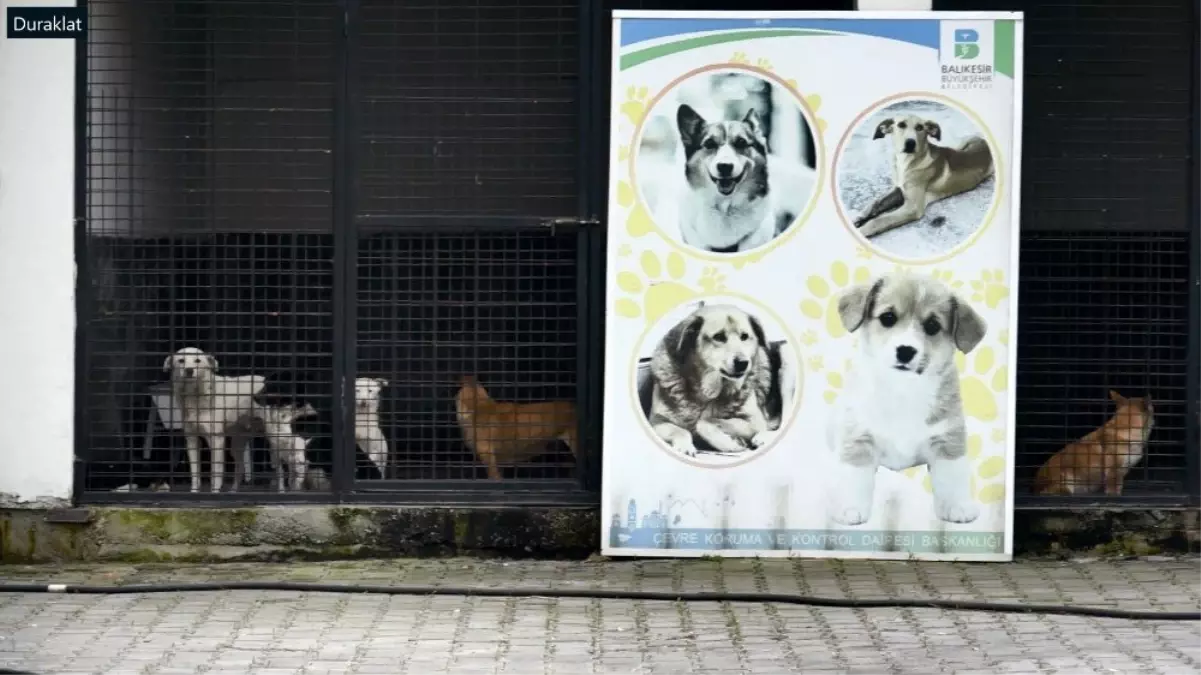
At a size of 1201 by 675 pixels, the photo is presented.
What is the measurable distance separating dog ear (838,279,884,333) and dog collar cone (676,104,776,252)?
1.69ft

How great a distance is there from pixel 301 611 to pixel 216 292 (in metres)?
2.15

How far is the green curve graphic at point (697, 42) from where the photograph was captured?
10016mm

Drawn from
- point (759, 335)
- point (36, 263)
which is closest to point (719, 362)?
point (759, 335)

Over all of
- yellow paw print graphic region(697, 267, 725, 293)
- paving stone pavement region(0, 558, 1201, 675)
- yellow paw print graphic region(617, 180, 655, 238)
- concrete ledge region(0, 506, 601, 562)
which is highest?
yellow paw print graphic region(617, 180, 655, 238)

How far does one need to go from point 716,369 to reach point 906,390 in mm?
1005

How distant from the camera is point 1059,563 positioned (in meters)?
10.2

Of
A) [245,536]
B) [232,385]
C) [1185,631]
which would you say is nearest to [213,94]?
[232,385]

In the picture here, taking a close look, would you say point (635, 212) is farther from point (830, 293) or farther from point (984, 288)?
point (984, 288)

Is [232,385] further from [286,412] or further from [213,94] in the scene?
[213,94]

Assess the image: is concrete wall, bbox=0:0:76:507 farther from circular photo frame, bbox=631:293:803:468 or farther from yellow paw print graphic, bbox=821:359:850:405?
yellow paw print graphic, bbox=821:359:850:405

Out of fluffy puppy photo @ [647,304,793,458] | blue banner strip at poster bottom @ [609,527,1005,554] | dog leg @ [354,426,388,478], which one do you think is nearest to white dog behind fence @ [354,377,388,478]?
dog leg @ [354,426,388,478]

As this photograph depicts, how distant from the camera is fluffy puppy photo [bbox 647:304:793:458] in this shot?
33.0ft

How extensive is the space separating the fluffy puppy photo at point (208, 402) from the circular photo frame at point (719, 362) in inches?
84.3

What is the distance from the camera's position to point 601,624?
8.73 meters
